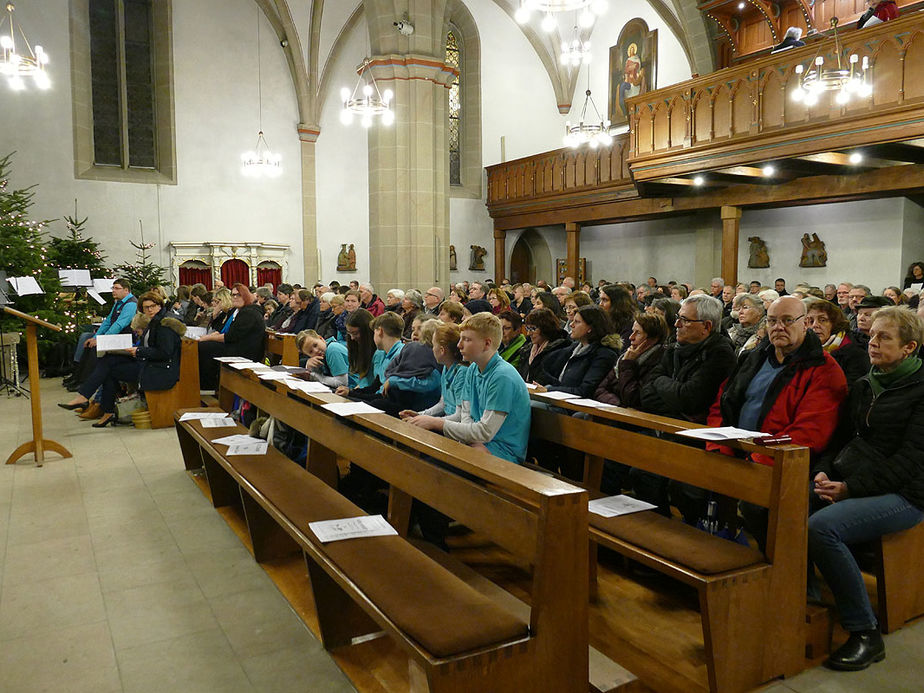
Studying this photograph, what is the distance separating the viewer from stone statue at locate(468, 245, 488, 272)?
19969 mm

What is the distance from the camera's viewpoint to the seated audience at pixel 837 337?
4.00 metres

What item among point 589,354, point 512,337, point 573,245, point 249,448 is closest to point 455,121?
point 573,245

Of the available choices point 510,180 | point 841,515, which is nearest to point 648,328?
point 841,515

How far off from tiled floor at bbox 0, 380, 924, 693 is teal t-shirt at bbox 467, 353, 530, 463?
128cm

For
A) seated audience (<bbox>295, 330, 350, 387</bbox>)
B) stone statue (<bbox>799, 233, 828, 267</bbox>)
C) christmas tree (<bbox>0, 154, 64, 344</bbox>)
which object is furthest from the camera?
stone statue (<bbox>799, 233, 828, 267</bbox>)

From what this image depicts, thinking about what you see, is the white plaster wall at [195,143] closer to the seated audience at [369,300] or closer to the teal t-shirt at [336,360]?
the seated audience at [369,300]

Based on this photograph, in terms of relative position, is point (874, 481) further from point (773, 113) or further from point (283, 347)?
point (773, 113)

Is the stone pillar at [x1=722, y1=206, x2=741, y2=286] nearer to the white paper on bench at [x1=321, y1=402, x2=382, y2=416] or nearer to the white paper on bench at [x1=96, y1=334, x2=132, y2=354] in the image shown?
the white paper on bench at [x1=96, y1=334, x2=132, y2=354]

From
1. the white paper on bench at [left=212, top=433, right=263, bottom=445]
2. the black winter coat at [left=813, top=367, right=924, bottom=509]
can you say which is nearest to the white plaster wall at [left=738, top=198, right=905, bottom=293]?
the black winter coat at [left=813, top=367, right=924, bottom=509]

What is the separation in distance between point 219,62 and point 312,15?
99.2 inches

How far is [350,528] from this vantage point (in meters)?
3.06

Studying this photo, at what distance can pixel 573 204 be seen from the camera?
647 inches

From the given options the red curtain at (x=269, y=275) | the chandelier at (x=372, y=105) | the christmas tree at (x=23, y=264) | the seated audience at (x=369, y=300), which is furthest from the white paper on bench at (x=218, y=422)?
the red curtain at (x=269, y=275)

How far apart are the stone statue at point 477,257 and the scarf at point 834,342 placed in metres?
16.0
